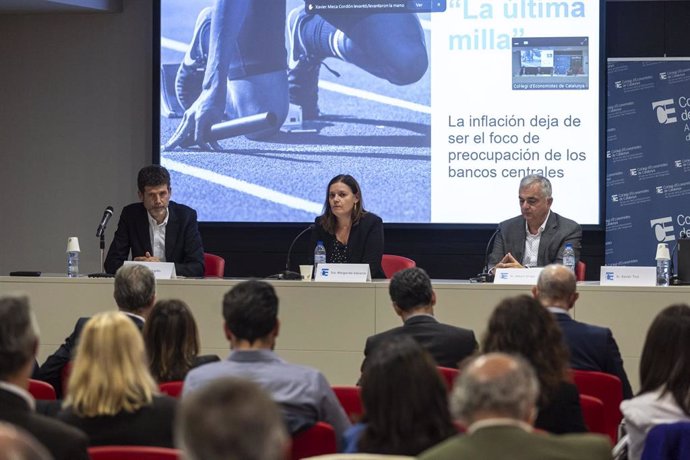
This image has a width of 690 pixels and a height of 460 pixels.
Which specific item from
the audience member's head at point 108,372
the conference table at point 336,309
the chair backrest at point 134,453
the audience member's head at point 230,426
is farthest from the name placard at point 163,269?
the audience member's head at point 230,426

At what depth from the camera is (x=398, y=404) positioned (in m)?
2.42

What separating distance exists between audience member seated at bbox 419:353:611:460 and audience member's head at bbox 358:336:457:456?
0.35 metres

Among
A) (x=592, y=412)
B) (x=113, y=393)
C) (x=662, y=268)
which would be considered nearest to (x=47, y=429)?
(x=113, y=393)

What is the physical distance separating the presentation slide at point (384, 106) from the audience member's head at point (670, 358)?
4.47m

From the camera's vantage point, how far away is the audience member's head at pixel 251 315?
3.31 m

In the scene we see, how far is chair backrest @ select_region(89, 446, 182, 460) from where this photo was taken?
2.36 m

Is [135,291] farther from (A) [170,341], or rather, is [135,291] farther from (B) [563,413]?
(B) [563,413]

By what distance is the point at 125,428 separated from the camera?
2766mm

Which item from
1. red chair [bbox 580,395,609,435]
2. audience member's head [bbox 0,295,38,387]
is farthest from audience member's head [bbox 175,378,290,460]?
red chair [bbox 580,395,609,435]

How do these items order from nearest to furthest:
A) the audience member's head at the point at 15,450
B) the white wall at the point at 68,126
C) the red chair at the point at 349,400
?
the audience member's head at the point at 15,450, the red chair at the point at 349,400, the white wall at the point at 68,126

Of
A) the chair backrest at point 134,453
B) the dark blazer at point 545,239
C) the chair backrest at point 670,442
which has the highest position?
the dark blazer at point 545,239

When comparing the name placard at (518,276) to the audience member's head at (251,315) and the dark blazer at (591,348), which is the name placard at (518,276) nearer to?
the dark blazer at (591,348)

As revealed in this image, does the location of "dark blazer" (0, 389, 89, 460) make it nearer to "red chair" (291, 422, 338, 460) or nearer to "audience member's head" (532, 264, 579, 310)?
"red chair" (291, 422, 338, 460)

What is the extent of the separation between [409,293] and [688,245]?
2.22 m
